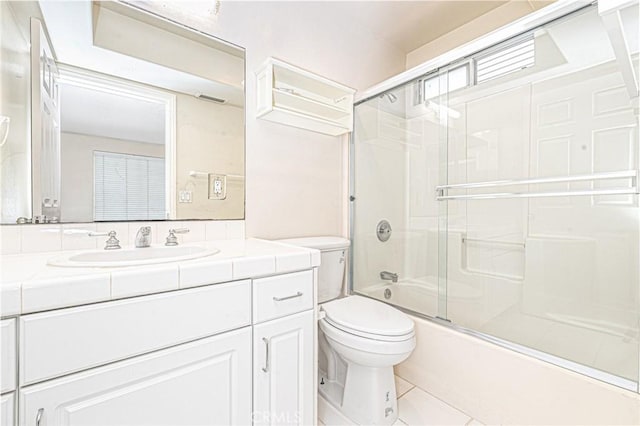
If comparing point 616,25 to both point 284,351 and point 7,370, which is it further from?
point 7,370

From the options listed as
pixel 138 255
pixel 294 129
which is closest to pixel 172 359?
pixel 138 255

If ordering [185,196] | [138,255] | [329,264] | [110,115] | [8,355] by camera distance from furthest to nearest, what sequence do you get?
[329,264]
[185,196]
[110,115]
[138,255]
[8,355]

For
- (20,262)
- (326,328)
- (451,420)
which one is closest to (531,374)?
(451,420)

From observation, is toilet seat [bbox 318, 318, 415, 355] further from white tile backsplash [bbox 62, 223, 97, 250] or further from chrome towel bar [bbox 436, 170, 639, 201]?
white tile backsplash [bbox 62, 223, 97, 250]

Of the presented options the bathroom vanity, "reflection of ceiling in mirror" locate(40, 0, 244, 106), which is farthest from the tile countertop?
"reflection of ceiling in mirror" locate(40, 0, 244, 106)

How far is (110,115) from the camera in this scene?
1251 mm

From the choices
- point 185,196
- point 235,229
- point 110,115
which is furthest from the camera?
point 235,229

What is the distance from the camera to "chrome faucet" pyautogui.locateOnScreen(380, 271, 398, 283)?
6.49 ft

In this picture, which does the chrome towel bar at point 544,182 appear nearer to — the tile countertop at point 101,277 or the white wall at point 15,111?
the tile countertop at point 101,277

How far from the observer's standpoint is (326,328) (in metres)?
1.38

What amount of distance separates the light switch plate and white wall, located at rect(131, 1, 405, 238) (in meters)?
0.14

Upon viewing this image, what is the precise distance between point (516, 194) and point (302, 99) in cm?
127

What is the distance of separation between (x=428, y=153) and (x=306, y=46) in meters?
1.01

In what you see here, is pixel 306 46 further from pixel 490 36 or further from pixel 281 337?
pixel 281 337
